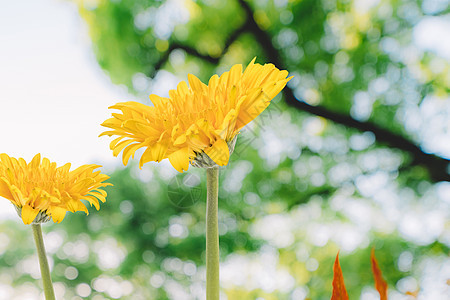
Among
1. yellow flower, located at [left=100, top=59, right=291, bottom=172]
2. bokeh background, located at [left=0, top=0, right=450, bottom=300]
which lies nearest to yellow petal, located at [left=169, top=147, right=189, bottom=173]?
yellow flower, located at [left=100, top=59, right=291, bottom=172]

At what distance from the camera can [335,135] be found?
1100mm

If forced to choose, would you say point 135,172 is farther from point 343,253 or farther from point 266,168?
point 343,253

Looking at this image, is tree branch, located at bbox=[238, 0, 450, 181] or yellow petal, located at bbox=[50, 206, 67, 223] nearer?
yellow petal, located at bbox=[50, 206, 67, 223]

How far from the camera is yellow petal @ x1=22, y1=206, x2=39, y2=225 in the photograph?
0.55 feet

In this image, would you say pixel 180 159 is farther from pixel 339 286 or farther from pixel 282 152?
pixel 282 152

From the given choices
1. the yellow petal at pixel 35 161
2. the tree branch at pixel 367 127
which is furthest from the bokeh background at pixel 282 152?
the yellow petal at pixel 35 161

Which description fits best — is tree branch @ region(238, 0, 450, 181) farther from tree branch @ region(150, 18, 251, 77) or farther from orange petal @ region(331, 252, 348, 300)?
orange petal @ region(331, 252, 348, 300)

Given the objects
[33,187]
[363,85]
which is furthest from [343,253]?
[33,187]

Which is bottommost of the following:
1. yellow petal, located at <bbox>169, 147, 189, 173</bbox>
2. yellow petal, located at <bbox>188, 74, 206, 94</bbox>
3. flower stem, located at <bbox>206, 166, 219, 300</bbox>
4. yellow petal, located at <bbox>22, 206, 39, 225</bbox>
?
flower stem, located at <bbox>206, 166, 219, 300</bbox>

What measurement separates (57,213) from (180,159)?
7cm

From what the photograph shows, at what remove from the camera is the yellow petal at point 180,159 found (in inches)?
5.6

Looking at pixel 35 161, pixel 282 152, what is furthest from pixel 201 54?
pixel 35 161

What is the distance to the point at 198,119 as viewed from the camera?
0.49 ft

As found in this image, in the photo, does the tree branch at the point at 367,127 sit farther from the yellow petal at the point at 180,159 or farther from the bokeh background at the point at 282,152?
the yellow petal at the point at 180,159
